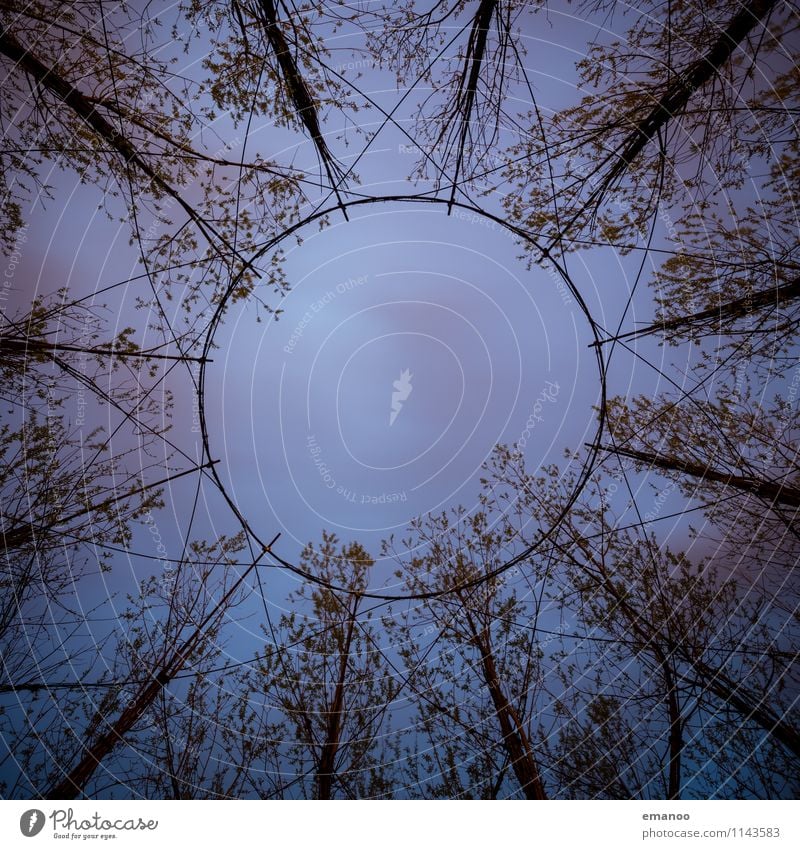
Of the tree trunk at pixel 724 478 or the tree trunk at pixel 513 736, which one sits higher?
the tree trunk at pixel 724 478

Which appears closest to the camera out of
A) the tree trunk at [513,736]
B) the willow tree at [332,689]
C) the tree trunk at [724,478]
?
the tree trunk at [513,736]

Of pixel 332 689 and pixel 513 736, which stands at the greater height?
pixel 332 689

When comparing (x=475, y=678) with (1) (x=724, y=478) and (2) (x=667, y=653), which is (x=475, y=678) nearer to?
(2) (x=667, y=653)

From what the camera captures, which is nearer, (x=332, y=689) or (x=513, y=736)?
(x=513, y=736)

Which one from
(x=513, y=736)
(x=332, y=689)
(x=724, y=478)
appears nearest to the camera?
(x=513, y=736)

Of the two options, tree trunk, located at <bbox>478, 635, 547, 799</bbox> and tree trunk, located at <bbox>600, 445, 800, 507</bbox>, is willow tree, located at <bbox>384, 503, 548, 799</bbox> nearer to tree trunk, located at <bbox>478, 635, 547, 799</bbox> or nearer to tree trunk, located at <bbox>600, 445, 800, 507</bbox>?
tree trunk, located at <bbox>478, 635, 547, 799</bbox>

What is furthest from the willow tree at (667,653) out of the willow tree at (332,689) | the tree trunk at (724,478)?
the willow tree at (332,689)

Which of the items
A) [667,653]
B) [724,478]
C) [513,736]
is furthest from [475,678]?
[724,478]

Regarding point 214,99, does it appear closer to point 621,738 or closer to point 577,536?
point 577,536

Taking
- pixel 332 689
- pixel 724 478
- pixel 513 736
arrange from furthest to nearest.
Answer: pixel 332 689
pixel 724 478
pixel 513 736

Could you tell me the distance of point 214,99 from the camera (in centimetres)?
676

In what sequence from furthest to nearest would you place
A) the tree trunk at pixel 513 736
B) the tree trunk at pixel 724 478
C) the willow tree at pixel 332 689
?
the willow tree at pixel 332 689
the tree trunk at pixel 724 478
the tree trunk at pixel 513 736

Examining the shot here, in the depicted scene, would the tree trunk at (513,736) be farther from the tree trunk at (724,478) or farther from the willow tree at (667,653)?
the tree trunk at (724,478)
